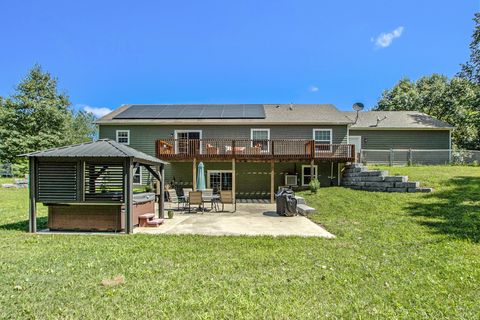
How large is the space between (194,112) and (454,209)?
45.4ft

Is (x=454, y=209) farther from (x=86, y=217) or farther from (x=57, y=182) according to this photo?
(x=57, y=182)

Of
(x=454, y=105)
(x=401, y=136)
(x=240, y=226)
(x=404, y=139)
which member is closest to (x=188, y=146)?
(x=240, y=226)

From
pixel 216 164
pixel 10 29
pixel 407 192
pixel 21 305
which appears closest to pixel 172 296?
pixel 21 305

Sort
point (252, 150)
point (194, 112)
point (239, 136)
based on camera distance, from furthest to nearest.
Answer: point (194, 112) < point (239, 136) < point (252, 150)

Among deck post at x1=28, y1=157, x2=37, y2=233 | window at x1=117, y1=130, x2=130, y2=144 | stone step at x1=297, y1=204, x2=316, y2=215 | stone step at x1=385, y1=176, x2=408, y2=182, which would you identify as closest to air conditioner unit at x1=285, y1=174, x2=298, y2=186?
stone step at x1=385, y1=176, x2=408, y2=182

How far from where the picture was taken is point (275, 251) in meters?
5.00

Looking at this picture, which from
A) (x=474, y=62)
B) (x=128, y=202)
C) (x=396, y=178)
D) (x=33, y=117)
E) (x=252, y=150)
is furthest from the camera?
(x=33, y=117)

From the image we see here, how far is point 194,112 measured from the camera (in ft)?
55.9

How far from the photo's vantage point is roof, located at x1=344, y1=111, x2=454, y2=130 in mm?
17406

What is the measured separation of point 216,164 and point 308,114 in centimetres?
671

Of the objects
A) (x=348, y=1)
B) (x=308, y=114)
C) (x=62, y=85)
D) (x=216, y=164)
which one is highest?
(x=62, y=85)

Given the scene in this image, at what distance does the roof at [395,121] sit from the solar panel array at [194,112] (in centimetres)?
661

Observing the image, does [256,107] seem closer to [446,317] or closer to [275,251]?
[275,251]

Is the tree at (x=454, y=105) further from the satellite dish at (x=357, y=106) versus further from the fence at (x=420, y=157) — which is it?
the satellite dish at (x=357, y=106)
